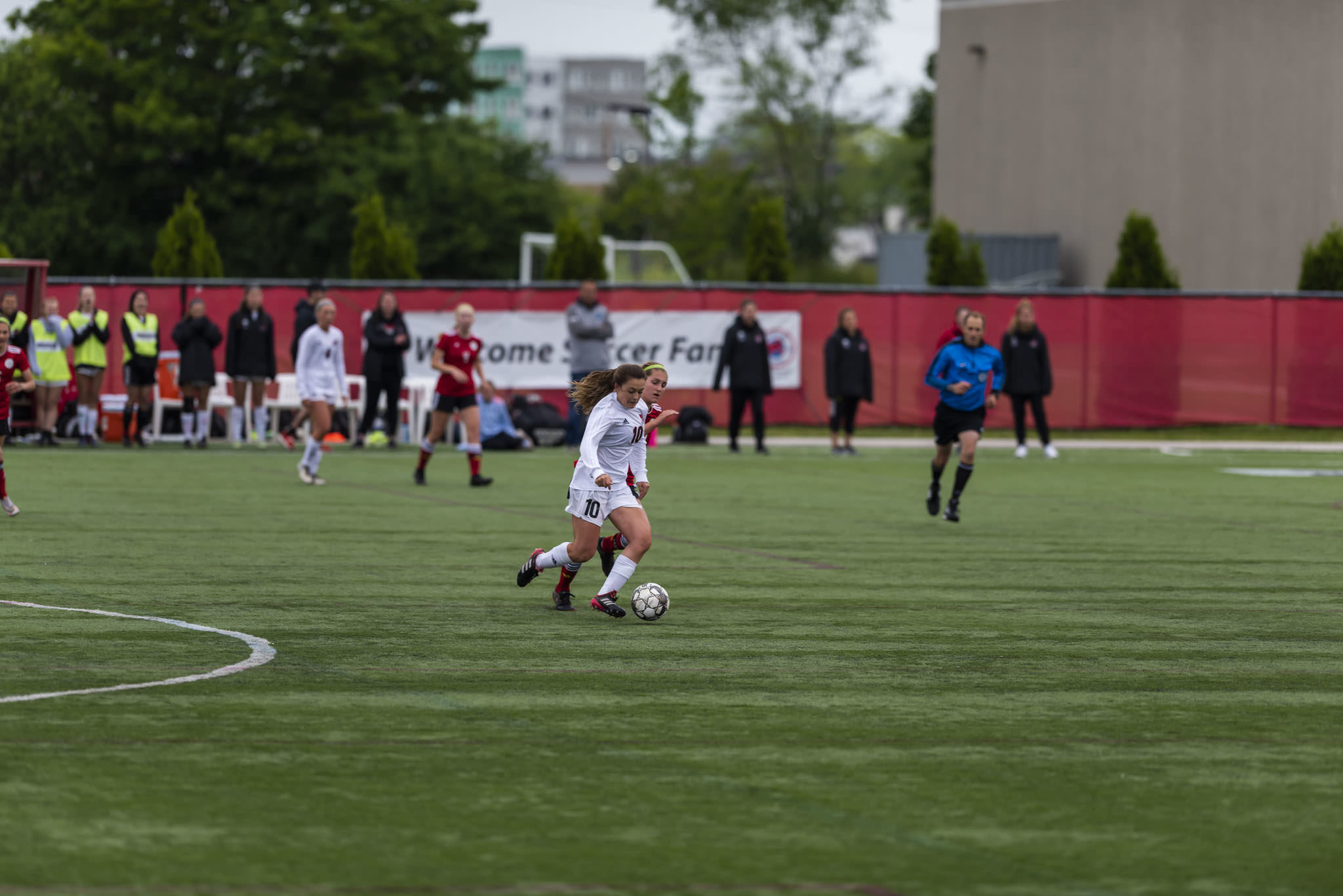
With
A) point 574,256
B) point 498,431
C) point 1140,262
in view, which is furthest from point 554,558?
point 1140,262

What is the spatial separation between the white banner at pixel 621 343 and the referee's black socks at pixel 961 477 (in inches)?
498

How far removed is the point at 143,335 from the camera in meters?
25.0

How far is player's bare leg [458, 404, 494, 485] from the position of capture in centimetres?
1955

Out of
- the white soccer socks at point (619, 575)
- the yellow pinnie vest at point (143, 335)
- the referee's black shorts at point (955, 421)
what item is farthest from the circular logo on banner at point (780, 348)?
the white soccer socks at point (619, 575)

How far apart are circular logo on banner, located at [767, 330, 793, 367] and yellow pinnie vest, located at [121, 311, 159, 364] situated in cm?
1007

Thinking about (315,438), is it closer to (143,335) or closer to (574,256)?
(143,335)

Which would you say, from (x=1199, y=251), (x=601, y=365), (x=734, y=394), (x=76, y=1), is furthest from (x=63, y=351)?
(x=76, y=1)

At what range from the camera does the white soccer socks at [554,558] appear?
10672mm

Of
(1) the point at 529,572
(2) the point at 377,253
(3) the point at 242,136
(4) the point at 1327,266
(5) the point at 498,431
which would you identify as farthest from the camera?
(3) the point at 242,136

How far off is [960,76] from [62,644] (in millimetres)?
42077

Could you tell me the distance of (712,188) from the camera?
74875 mm

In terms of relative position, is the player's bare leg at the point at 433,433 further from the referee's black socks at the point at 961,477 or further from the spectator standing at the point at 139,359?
the spectator standing at the point at 139,359

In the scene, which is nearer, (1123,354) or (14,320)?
(14,320)

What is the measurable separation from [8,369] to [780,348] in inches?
658
